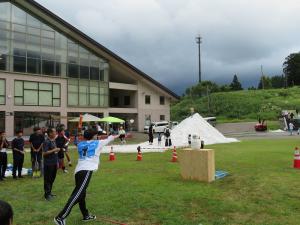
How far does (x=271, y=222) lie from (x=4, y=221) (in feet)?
18.6

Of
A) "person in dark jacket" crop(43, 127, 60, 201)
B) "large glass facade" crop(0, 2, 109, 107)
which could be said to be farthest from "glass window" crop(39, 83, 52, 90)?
"person in dark jacket" crop(43, 127, 60, 201)

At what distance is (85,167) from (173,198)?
2.63 m

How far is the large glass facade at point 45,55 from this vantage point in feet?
129

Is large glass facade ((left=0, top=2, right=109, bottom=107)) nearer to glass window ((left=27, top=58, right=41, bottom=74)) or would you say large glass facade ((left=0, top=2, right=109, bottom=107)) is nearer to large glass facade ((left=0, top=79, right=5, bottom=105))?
glass window ((left=27, top=58, right=41, bottom=74))

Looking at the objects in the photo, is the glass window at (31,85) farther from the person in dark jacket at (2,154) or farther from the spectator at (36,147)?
the person in dark jacket at (2,154)

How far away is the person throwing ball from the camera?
23.2 ft

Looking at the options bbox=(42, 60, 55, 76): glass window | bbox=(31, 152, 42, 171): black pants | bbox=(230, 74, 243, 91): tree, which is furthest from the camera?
bbox=(230, 74, 243, 91): tree

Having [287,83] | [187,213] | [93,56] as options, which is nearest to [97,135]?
[187,213]

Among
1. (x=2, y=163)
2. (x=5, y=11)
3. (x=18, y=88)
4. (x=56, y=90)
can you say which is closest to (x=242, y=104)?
(x=56, y=90)

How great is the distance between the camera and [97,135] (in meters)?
7.77

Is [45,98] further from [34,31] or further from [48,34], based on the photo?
[34,31]

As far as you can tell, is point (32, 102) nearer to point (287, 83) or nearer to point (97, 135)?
point (97, 135)

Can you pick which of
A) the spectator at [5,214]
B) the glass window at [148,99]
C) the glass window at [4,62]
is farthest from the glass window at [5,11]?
the spectator at [5,214]

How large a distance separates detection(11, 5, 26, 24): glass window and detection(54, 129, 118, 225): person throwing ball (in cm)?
3612
